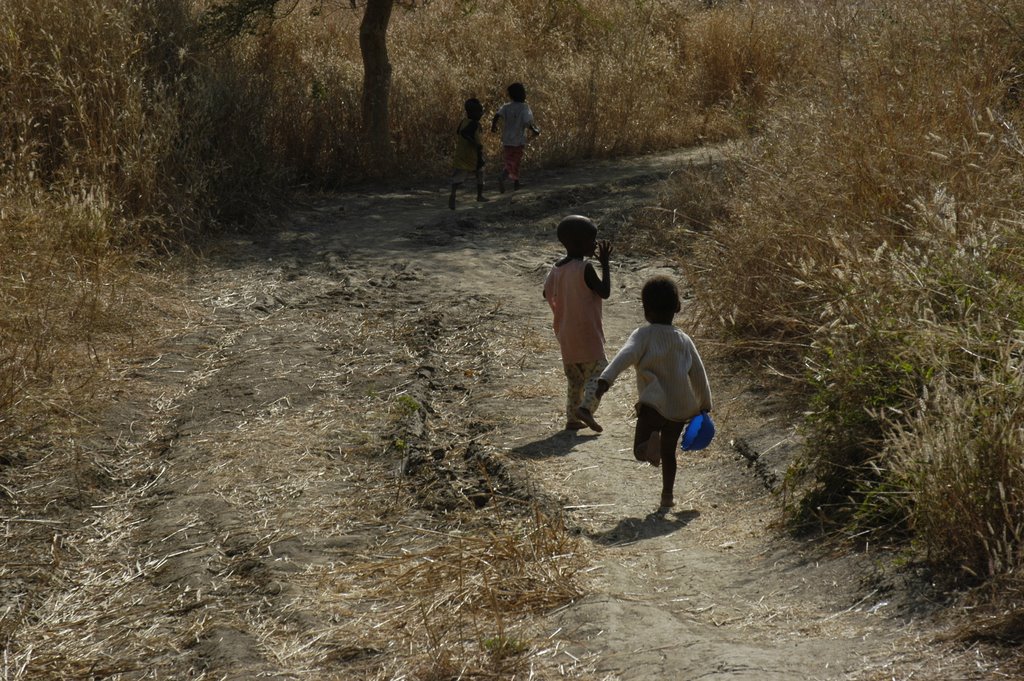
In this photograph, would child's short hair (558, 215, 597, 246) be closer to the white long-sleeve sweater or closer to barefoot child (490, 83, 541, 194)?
the white long-sleeve sweater

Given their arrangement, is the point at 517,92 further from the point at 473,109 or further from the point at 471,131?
the point at 473,109

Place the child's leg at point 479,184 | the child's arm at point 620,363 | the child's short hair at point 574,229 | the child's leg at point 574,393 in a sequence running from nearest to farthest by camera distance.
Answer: the child's arm at point 620,363, the child's short hair at point 574,229, the child's leg at point 574,393, the child's leg at point 479,184

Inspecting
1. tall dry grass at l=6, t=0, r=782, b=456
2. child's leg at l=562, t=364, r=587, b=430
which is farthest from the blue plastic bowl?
tall dry grass at l=6, t=0, r=782, b=456

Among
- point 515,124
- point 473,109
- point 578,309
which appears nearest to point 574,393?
point 578,309

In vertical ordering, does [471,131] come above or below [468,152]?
above

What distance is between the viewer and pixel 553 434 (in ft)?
20.1

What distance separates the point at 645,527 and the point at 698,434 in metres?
0.48

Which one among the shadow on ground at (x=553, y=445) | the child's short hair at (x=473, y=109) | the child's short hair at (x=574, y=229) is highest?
the child's short hair at (x=473, y=109)

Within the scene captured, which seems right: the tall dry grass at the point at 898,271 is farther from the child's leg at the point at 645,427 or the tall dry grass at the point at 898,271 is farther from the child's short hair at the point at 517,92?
the child's short hair at the point at 517,92

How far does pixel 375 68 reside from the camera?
522 inches

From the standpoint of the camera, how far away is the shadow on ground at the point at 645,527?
475 centimetres

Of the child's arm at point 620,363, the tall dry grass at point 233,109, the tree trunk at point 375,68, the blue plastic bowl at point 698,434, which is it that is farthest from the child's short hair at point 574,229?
the tree trunk at point 375,68

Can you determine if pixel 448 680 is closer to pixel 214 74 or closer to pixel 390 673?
pixel 390 673

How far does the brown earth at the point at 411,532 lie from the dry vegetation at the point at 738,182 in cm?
25
